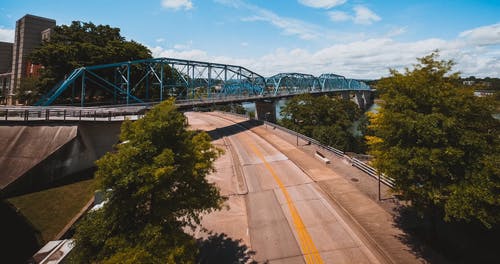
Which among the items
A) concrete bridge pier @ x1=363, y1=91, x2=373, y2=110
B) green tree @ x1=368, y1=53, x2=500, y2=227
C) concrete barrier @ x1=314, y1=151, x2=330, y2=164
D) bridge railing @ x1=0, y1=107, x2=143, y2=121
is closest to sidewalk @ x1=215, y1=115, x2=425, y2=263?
concrete barrier @ x1=314, y1=151, x2=330, y2=164

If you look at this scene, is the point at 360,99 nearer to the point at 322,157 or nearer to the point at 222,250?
the point at 322,157

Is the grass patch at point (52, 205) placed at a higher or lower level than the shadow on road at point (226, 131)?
lower

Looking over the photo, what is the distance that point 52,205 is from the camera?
54.9 ft

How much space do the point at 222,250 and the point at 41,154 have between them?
17313mm

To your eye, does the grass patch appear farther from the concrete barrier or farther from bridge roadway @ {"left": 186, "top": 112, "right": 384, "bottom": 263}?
the concrete barrier

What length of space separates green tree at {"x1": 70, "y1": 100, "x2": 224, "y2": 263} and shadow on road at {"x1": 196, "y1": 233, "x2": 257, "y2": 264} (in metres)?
4.34

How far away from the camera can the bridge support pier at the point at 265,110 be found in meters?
64.3

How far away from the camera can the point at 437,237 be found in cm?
1248

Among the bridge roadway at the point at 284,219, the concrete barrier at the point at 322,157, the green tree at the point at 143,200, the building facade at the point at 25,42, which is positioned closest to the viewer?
the green tree at the point at 143,200

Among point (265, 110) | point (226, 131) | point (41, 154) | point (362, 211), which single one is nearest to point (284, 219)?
point (362, 211)

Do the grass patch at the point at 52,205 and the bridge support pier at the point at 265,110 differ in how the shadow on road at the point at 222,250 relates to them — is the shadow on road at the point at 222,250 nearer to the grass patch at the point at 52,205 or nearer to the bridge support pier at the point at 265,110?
the grass patch at the point at 52,205

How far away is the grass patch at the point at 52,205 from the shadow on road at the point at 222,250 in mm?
7915

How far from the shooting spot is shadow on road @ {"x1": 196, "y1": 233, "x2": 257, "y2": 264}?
38.9ft

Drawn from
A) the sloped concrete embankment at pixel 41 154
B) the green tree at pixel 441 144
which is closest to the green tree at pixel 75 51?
the sloped concrete embankment at pixel 41 154
